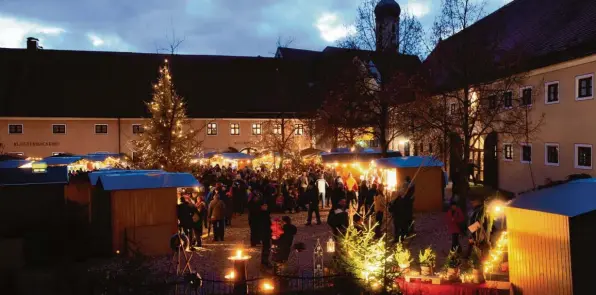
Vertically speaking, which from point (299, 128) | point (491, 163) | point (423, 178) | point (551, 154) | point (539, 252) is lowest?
point (539, 252)

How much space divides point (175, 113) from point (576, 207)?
1958 cm

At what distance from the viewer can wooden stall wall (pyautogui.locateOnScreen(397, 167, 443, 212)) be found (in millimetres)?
19344

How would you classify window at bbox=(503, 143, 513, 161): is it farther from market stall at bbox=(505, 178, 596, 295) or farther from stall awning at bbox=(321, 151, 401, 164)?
market stall at bbox=(505, 178, 596, 295)

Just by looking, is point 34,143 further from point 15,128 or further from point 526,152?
point 526,152

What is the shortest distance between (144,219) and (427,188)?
1100 cm

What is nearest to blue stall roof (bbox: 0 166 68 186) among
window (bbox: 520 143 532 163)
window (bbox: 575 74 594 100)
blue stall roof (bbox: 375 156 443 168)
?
blue stall roof (bbox: 375 156 443 168)

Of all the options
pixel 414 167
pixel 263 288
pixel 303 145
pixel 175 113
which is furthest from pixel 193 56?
pixel 263 288

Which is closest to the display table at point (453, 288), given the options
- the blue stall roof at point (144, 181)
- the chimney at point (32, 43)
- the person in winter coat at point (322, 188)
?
the blue stall roof at point (144, 181)

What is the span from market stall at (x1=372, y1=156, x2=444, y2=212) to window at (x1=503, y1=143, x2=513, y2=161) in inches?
281

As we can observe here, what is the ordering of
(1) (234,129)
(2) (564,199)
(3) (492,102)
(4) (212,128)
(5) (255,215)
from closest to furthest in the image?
1. (2) (564,199)
2. (5) (255,215)
3. (3) (492,102)
4. (4) (212,128)
5. (1) (234,129)

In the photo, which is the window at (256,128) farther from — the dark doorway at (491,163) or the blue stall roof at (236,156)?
the dark doorway at (491,163)

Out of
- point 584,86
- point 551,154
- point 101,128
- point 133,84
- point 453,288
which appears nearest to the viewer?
point 453,288

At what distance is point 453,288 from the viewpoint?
337 inches

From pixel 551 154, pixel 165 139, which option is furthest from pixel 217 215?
pixel 551 154
